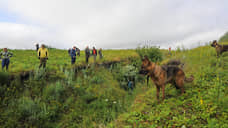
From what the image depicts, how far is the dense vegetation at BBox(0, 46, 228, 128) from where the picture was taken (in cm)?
383

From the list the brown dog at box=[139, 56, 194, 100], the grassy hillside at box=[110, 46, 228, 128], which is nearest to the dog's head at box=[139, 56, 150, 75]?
the brown dog at box=[139, 56, 194, 100]

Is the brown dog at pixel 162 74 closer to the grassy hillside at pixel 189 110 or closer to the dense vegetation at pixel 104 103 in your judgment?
the grassy hillside at pixel 189 110

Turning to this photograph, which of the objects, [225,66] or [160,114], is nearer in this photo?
[160,114]

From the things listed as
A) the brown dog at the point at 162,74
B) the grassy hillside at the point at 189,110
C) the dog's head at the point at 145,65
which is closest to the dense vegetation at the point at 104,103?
the grassy hillside at the point at 189,110

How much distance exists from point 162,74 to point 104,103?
4243 millimetres

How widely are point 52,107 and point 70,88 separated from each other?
1931 millimetres

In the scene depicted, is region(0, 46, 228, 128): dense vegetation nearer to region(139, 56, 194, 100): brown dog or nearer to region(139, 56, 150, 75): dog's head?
region(139, 56, 194, 100): brown dog

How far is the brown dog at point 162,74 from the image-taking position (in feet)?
14.3

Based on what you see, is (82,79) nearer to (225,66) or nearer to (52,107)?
(52,107)

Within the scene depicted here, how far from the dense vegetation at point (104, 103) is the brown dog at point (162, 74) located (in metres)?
0.76

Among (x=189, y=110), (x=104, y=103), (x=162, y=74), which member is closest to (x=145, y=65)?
(x=162, y=74)

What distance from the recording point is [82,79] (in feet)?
31.2

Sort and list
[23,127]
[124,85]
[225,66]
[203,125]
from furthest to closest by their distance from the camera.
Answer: [124,85]
[225,66]
[23,127]
[203,125]

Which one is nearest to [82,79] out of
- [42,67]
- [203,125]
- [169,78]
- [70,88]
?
[70,88]
